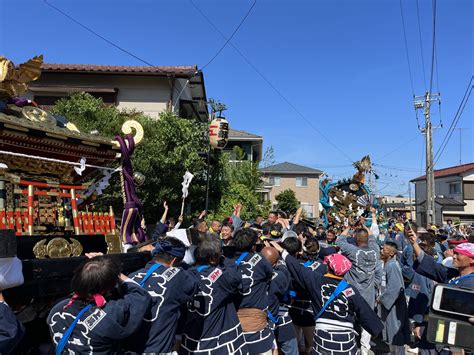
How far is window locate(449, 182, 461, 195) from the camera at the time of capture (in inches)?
1571

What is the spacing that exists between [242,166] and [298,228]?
13.8 meters

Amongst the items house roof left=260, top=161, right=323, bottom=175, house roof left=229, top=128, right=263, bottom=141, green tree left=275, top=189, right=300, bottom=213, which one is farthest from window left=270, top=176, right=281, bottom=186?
house roof left=229, top=128, right=263, bottom=141

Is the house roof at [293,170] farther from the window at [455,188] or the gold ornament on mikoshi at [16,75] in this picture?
the gold ornament on mikoshi at [16,75]

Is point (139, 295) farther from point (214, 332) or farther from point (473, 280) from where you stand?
point (473, 280)

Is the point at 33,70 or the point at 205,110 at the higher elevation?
the point at 205,110

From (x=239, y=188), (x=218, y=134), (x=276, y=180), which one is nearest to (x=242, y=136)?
(x=239, y=188)

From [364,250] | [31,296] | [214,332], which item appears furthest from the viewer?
[364,250]

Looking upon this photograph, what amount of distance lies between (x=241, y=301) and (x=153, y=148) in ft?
29.0

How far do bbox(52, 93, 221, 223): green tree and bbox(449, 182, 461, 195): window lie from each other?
36059 millimetres

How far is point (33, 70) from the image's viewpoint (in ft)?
14.2

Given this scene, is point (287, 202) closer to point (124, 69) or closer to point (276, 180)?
point (276, 180)

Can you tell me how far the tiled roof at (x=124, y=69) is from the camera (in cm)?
1538

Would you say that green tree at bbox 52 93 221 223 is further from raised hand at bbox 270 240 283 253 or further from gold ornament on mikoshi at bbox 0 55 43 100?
raised hand at bbox 270 240 283 253

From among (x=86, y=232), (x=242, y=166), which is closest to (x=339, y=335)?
(x=86, y=232)
